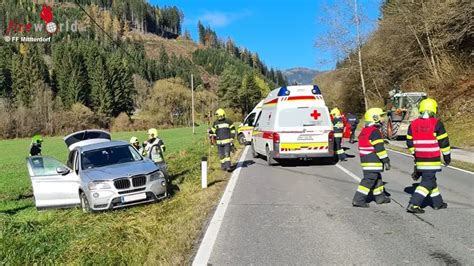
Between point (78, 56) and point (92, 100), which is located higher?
point (78, 56)

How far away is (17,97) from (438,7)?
84.9m

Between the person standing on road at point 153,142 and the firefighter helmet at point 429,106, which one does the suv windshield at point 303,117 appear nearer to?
the person standing on road at point 153,142

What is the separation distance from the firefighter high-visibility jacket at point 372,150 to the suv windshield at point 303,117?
623cm

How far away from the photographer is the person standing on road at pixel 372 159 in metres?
8.23

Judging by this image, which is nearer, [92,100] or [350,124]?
[350,124]

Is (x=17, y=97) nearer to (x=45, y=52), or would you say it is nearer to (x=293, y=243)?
(x=45, y=52)

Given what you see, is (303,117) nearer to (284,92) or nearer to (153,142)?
(284,92)

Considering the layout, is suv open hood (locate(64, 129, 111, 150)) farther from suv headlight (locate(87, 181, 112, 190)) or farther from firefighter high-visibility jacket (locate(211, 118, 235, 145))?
suv headlight (locate(87, 181, 112, 190))

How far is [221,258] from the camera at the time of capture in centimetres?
546

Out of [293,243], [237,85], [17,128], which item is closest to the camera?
[293,243]

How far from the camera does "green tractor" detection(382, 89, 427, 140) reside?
81.3ft

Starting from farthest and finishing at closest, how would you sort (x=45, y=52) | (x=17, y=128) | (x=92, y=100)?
(x=45, y=52)
(x=92, y=100)
(x=17, y=128)

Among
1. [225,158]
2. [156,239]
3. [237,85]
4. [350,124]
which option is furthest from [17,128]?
[156,239]

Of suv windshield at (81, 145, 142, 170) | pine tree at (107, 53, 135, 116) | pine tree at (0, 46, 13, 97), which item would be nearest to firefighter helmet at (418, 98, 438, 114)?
Answer: suv windshield at (81, 145, 142, 170)
